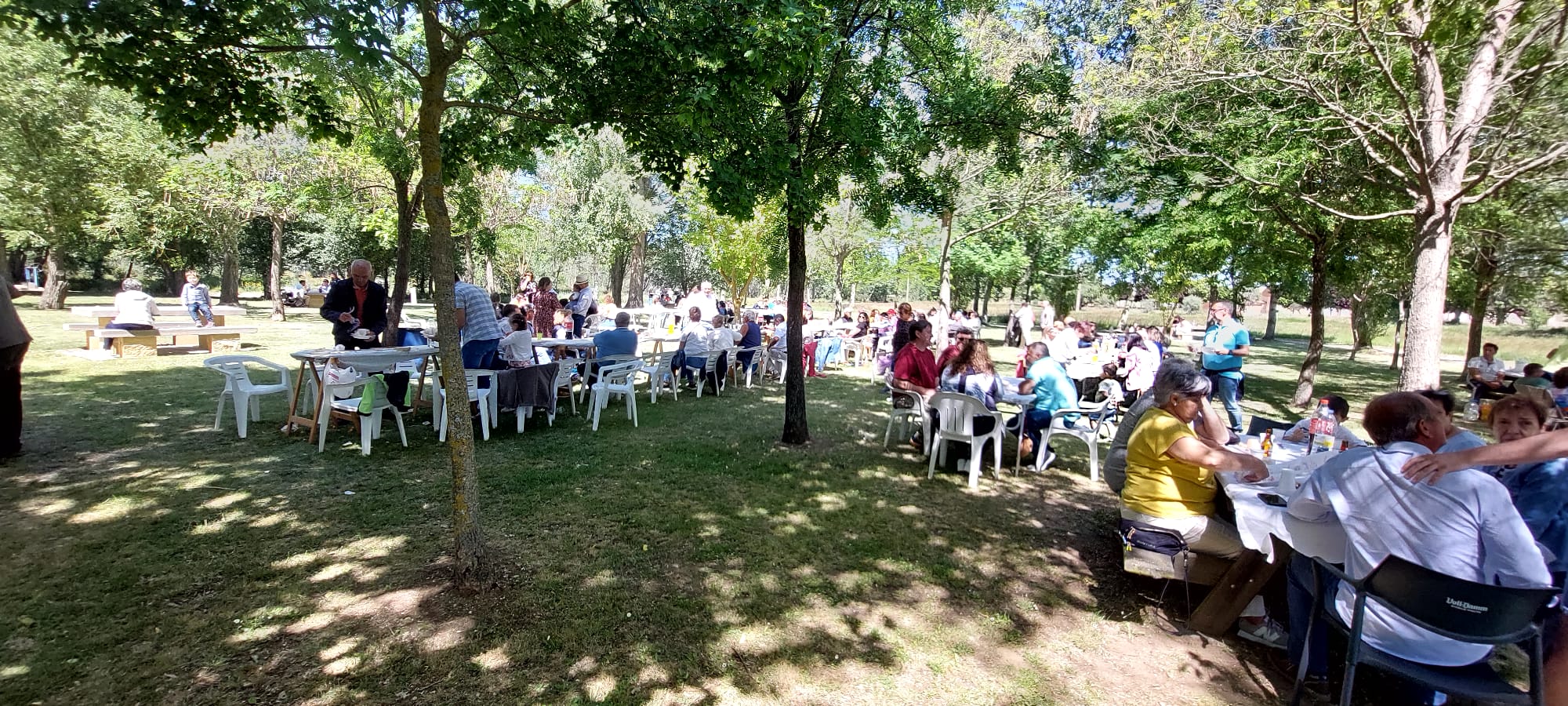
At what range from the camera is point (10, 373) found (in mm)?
5105

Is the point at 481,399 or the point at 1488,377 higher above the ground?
the point at 1488,377

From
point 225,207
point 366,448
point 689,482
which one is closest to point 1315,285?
point 689,482

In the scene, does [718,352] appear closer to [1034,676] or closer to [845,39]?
[845,39]

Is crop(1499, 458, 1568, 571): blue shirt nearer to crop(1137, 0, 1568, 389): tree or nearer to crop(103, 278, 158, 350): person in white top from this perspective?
crop(1137, 0, 1568, 389): tree

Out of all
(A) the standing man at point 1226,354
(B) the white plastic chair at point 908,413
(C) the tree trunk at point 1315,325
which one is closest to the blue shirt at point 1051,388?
(B) the white plastic chair at point 908,413

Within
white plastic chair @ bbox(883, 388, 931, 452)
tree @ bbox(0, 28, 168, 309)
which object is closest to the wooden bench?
tree @ bbox(0, 28, 168, 309)

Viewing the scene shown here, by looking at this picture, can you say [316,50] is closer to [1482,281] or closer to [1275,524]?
[1275,524]

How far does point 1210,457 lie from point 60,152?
2583 cm

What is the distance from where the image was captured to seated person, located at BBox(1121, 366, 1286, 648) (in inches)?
135

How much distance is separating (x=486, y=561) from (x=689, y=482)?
7.10 ft

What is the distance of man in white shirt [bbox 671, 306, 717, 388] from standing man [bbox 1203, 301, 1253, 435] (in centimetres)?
665

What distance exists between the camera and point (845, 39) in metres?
5.91

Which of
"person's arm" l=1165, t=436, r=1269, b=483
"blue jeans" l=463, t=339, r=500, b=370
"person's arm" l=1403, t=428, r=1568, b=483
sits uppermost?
"person's arm" l=1403, t=428, r=1568, b=483

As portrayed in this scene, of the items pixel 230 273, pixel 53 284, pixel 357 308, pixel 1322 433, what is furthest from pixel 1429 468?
pixel 230 273
